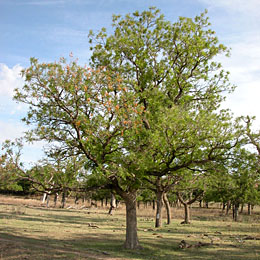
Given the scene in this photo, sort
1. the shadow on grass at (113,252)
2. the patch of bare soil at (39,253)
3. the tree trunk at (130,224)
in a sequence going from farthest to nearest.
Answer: the tree trunk at (130,224) → the shadow on grass at (113,252) → the patch of bare soil at (39,253)

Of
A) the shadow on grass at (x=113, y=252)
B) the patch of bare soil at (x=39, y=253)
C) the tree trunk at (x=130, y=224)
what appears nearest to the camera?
the patch of bare soil at (x=39, y=253)

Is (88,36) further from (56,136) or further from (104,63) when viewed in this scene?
(56,136)

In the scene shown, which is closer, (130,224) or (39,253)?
(39,253)

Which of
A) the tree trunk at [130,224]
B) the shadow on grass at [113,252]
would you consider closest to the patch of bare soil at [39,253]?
the shadow on grass at [113,252]

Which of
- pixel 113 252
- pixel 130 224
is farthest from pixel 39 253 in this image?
pixel 130 224

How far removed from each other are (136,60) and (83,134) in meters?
6.64

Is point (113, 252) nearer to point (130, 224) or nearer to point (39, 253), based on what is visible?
point (130, 224)

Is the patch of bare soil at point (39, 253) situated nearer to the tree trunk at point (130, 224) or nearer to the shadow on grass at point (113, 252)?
the shadow on grass at point (113, 252)

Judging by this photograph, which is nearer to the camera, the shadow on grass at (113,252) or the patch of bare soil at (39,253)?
the patch of bare soil at (39,253)

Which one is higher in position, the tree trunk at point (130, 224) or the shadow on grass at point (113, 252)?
the tree trunk at point (130, 224)

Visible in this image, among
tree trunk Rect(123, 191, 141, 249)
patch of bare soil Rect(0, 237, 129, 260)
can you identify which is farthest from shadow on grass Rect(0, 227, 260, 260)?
tree trunk Rect(123, 191, 141, 249)

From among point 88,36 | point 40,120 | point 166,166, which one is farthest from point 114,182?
point 88,36

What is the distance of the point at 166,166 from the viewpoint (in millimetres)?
16391

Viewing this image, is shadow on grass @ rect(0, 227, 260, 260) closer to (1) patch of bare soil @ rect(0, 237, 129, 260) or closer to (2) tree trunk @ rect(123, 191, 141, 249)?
(1) patch of bare soil @ rect(0, 237, 129, 260)
